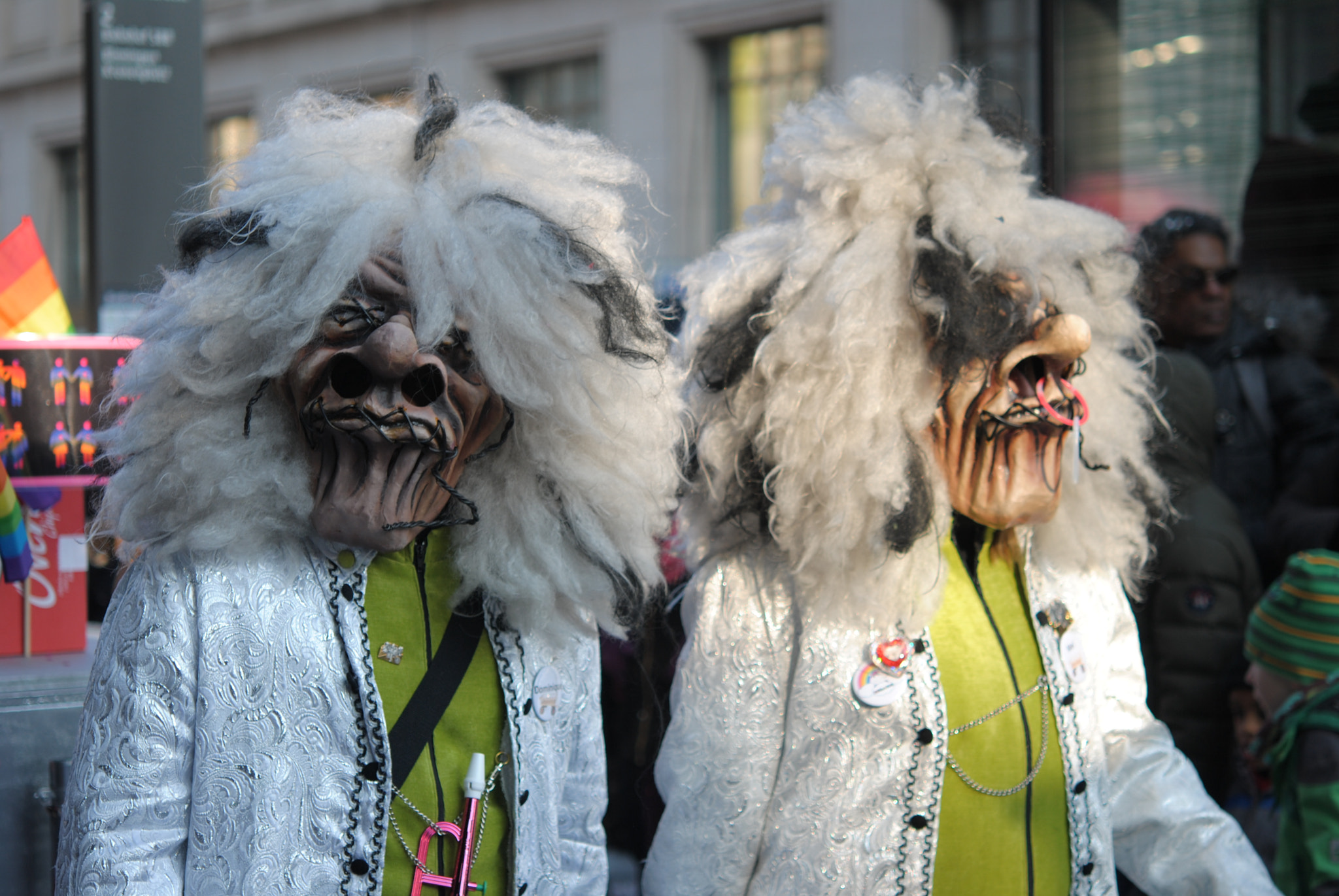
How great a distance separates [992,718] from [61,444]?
1.94 metres

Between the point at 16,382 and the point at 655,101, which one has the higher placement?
the point at 655,101

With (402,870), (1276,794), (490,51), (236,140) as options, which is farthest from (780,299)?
(236,140)

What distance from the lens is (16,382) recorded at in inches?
94.9

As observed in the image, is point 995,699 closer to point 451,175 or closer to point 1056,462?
point 1056,462

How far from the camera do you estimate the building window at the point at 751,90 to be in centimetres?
804

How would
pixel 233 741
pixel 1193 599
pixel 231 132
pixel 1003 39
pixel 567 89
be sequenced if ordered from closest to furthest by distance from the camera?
pixel 233 741 → pixel 1193 599 → pixel 1003 39 → pixel 567 89 → pixel 231 132

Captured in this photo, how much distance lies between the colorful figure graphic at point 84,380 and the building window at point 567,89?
21.4 ft

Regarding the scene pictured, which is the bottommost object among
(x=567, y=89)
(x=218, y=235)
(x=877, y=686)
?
(x=877, y=686)

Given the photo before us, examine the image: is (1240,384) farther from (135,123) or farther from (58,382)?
(135,123)

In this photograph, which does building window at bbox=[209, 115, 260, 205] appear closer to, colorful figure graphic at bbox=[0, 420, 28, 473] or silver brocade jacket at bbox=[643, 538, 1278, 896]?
colorful figure graphic at bbox=[0, 420, 28, 473]

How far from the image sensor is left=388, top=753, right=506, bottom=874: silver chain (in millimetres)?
1823

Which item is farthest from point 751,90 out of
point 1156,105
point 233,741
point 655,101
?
point 233,741

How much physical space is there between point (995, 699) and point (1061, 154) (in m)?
4.54

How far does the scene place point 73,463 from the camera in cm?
248
